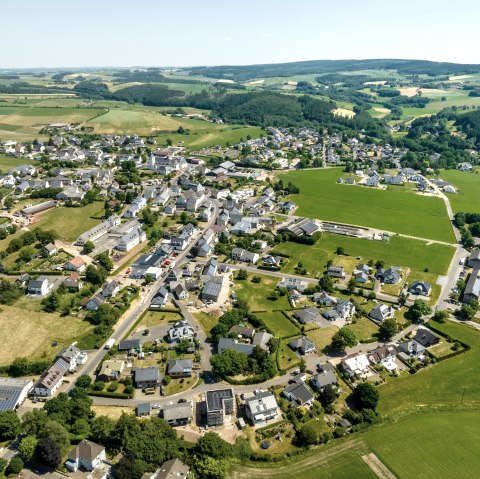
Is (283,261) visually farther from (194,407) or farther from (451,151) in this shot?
(451,151)

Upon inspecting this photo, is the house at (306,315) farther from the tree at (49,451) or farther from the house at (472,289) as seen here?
the tree at (49,451)

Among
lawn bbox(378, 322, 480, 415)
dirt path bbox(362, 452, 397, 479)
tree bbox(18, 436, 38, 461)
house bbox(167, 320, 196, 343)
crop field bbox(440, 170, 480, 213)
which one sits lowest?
dirt path bbox(362, 452, 397, 479)

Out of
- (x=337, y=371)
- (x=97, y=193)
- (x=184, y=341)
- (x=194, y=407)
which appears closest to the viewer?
(x=194, y=407)

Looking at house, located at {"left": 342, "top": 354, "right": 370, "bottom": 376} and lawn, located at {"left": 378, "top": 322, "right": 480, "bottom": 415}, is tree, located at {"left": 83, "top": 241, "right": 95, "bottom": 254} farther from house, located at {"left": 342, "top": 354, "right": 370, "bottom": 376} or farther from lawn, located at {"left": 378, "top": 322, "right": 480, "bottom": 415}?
lawn, located at {"left": 378, "top": 322, "right": 480, "bottom": 415}

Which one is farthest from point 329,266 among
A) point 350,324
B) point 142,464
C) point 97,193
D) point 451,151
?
point 451,151

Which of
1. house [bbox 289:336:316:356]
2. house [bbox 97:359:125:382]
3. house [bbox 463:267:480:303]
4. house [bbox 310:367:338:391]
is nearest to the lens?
house [bbox 310:367:338:391]

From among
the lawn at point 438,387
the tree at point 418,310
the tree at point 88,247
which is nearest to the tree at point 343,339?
the lawn at point 438,387

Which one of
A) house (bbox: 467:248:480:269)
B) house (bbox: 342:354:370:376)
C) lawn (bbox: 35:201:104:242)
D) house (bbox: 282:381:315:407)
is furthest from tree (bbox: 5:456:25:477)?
house (bbox: 467:248:480:269)
